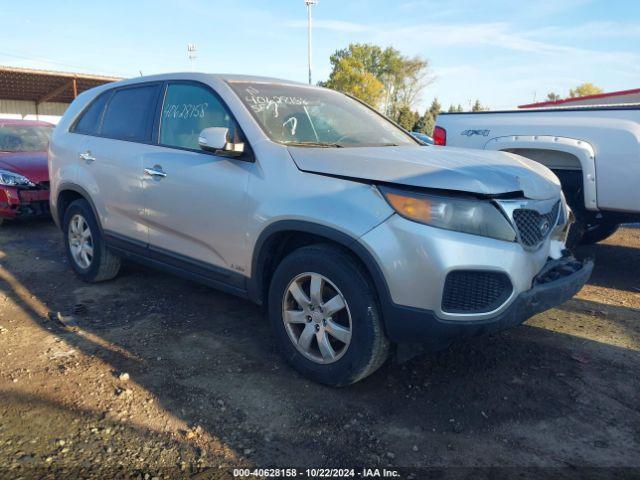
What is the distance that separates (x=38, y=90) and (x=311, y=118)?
30.8 meters

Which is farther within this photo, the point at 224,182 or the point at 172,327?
the point at 172,327

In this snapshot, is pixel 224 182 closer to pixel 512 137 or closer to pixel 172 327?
pixel 172 327

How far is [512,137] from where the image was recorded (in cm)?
475

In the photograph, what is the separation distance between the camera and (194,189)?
3434 millimetres

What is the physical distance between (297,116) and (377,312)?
160 centimetres

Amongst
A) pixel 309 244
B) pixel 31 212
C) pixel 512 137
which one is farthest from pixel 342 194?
pixel 31 212

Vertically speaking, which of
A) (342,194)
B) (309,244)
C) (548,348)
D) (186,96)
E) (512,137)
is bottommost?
(548,348)

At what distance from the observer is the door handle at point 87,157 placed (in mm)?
4388

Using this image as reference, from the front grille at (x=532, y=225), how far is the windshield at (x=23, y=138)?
7.17 m

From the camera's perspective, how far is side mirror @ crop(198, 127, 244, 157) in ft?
10.1

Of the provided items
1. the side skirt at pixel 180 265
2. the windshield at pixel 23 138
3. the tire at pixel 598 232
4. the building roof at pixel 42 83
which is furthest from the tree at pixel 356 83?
the side skirt at pixel 180 265

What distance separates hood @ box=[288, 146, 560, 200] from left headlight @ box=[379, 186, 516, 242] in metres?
0.06

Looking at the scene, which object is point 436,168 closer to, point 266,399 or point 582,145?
point 266,399

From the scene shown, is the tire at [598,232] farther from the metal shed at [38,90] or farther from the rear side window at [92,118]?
the metal shed at [38,90]
